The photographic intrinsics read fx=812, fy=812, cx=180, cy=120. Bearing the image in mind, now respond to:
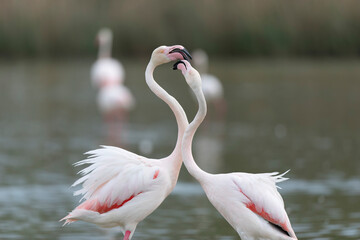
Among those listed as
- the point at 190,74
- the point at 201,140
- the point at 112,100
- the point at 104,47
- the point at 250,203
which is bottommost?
the point at 250,203

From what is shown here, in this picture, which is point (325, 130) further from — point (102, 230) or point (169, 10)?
point (169, 10)

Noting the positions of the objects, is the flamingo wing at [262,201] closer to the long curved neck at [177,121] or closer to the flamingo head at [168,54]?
the long curved neck at [177,121]

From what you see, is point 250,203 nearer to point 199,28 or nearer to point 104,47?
point 104,47

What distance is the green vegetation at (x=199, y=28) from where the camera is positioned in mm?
25641

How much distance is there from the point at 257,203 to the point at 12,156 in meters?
6.36

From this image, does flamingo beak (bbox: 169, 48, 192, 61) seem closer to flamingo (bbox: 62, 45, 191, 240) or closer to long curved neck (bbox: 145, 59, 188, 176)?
flamingo (bbox: 62, 45, 191, 240)

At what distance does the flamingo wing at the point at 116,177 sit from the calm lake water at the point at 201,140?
120 centimetres

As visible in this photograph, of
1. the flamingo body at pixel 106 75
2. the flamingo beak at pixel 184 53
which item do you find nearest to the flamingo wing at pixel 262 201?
the flamingo beak at pixel 184 53

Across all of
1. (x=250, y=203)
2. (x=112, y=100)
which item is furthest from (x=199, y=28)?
(x=250, y=203)

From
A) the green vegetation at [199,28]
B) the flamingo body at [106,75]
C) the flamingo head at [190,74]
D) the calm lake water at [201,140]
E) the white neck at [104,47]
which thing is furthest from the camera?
the green vegetation at [199,28]

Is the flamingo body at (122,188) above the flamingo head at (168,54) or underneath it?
underneath

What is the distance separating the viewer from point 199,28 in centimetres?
2605

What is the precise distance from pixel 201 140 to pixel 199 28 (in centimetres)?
1317

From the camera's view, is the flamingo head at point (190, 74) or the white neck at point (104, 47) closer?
the flamingo head at point (190, 74)
